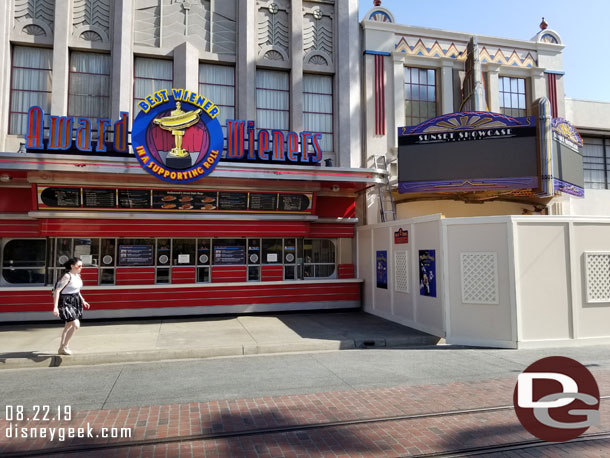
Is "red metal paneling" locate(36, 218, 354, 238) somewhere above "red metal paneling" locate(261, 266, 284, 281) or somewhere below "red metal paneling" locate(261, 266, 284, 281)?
above

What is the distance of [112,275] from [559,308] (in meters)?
12.2

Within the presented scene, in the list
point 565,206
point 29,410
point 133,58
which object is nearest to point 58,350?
point 29,410

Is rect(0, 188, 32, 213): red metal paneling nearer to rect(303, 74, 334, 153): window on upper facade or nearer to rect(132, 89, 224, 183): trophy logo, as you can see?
rect(132, 89, 224, 183): trophy logo

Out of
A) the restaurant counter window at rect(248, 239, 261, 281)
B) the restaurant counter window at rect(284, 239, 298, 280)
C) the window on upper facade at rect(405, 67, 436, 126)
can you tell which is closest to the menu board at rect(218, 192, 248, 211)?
the restaurant counter window at rect(248, 239, 261, 281)

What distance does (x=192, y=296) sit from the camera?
520 inches

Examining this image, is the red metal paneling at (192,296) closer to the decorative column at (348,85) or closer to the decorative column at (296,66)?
the decorative column at (348,85)

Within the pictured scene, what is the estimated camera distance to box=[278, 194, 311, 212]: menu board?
13734 mm

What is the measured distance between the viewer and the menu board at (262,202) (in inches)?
530

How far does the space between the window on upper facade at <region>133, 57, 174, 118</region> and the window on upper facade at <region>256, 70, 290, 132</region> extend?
310 cm

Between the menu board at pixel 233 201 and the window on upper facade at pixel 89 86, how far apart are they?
4743 millimetres

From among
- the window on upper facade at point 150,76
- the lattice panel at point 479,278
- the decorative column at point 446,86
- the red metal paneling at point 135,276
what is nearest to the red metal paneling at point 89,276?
the red metal paneling at point 135,276

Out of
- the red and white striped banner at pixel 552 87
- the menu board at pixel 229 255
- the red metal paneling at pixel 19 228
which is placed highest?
the red and white striped banner at pixel 552 87

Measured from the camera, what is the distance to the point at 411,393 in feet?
20.5

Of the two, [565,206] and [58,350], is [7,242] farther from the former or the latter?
[565,206]
